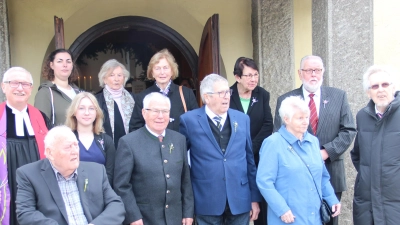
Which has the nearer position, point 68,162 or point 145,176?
point 68,162

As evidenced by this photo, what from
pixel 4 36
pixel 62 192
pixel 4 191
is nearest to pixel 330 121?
pixel 62 192

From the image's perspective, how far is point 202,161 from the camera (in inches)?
131

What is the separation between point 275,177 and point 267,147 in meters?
0.22

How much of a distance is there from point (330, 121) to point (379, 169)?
62cm

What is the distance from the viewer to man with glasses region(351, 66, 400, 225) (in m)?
3.06

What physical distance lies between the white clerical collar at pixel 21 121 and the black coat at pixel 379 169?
2.49 meters

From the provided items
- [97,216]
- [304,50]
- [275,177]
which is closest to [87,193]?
[97,216]

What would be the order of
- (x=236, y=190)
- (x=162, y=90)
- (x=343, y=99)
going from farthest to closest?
(x=162, y=90) < (x=343, y=99) < (x=236, y=190)

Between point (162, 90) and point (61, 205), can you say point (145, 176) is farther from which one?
point (162, 90)

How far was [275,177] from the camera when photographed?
3.09 metres

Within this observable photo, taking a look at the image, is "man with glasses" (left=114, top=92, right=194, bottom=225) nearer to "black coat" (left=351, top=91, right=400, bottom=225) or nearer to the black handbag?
the black handbag

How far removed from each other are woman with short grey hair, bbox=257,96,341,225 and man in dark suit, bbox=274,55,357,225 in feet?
1.20

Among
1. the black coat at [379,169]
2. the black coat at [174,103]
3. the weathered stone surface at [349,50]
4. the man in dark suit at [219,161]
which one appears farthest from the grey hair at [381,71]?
the black coat at [174,103]

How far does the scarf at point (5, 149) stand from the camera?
3195 mm
